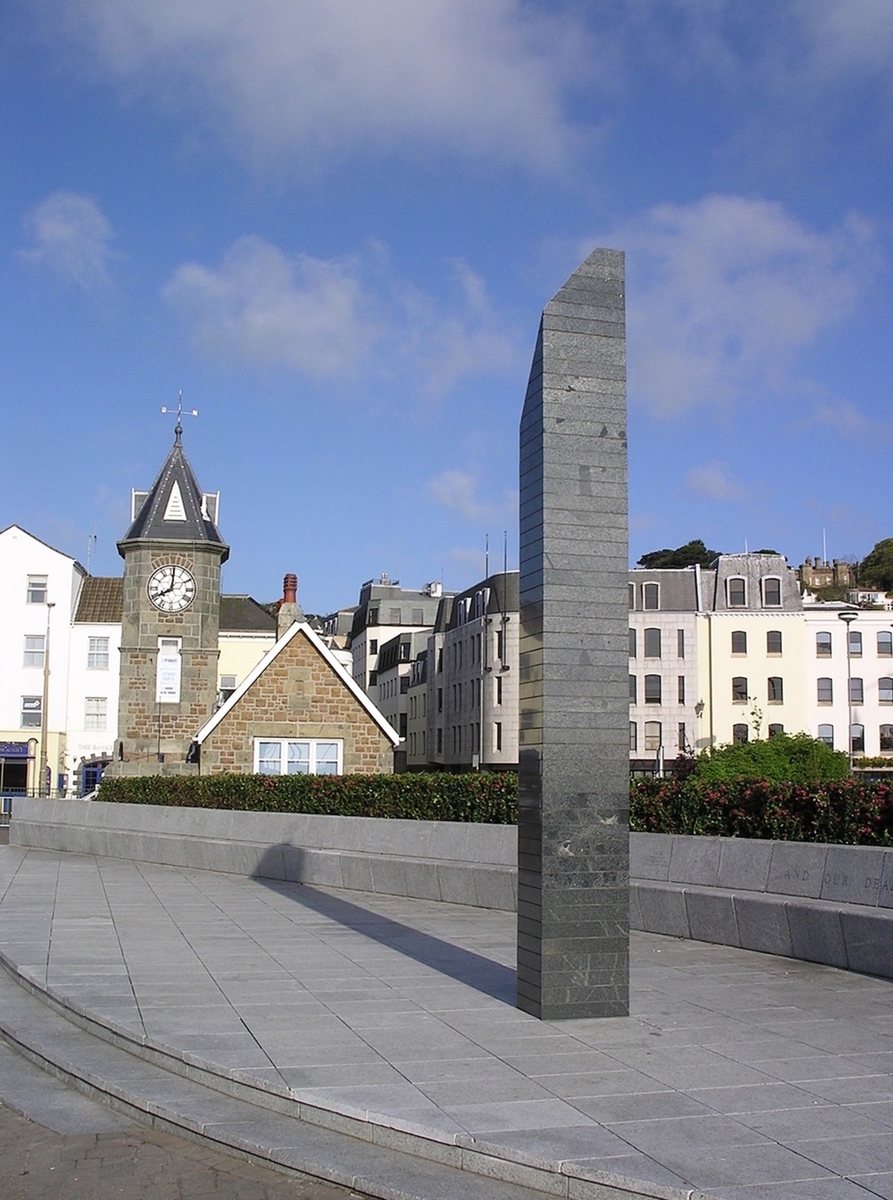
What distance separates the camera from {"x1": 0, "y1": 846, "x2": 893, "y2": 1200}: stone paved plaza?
239 inches

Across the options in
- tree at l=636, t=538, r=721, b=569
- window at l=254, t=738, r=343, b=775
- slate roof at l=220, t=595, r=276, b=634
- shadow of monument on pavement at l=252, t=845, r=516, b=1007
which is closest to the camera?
shadow of monument on pavement at l=252, t=845, r=516, b=1007

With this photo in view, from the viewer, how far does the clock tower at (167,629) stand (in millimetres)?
Answer: 34406

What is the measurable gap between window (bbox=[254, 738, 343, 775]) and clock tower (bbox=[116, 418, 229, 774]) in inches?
108

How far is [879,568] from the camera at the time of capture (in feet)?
404

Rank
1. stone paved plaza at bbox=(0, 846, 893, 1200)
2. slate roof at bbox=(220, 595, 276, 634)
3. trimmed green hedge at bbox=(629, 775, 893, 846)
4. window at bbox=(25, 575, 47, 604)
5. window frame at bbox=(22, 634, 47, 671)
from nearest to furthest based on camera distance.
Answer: stone paved plaza at bbox=(0, 846, 893, 1200) → trimmed green hedge at bbox=(629, 775, 893, 846) → window frame at bbox=(22, 634, 47, 671) → window at bbox=(25, 575, 47, 604) → slate roof at bbox=(220, 595, 276, 634)

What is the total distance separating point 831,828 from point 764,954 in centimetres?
150

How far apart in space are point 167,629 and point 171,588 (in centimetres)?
118

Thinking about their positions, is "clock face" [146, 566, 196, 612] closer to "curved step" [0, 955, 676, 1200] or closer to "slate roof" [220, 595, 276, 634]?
"curved step" [0, 955, 676, 1200]

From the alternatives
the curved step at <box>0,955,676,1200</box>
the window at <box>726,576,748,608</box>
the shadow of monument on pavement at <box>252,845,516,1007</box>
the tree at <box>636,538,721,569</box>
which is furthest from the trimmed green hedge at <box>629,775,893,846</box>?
→ the tree at <box>636,538,721,569</box>

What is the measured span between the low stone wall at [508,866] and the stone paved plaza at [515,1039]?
0.32m

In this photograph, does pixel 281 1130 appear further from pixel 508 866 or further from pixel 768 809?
pixel 508 866

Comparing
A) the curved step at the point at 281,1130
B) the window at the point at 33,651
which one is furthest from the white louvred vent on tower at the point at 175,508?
the curved step at the point at 281,1130

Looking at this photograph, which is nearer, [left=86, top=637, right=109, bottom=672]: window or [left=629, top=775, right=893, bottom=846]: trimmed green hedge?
[left=629, top=775, right=893, bottom=846]: trimmed green hedge

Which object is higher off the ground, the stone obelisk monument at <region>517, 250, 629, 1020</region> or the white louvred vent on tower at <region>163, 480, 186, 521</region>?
the white louvred vent on tower at <region>163, 480, 186, 521</region>
